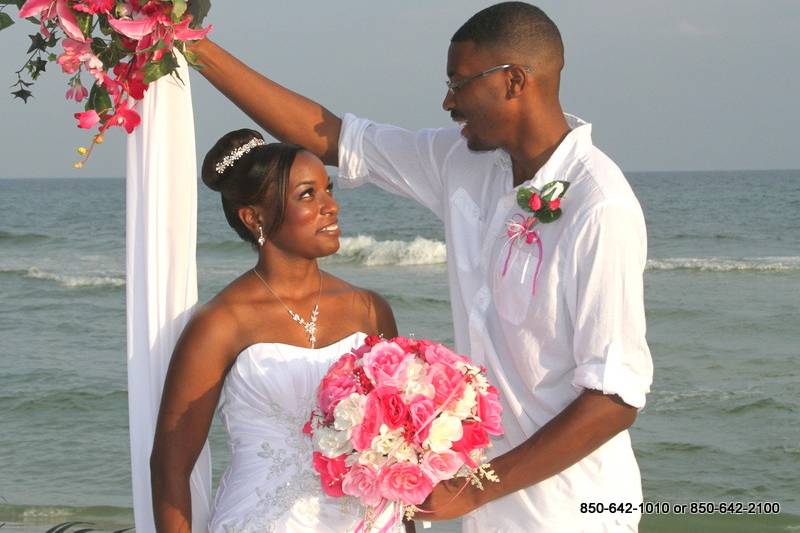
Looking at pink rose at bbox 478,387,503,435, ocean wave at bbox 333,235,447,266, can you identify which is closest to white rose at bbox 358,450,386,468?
pink rose at bbox 478,387,503,435

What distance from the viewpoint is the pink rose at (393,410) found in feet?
10.4

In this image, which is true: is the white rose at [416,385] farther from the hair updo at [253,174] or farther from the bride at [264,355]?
the hair updo at [253,174]

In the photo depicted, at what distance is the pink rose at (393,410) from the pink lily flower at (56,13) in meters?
1.49

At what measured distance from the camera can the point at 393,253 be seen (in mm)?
26938

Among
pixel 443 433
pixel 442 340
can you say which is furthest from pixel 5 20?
pixel 442 340

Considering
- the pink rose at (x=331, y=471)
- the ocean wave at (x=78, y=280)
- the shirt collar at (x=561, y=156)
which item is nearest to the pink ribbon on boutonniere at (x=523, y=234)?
the shirt collar at (x=561, y=156)

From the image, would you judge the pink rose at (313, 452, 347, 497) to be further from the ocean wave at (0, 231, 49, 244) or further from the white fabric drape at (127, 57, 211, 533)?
the ocean wave at (0, 231, 49, 244)

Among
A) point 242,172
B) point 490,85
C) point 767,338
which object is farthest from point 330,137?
point 767,338

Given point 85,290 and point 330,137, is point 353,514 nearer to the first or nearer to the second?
point 330,137

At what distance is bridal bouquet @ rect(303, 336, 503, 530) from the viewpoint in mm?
3170

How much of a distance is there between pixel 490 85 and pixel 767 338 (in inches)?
507

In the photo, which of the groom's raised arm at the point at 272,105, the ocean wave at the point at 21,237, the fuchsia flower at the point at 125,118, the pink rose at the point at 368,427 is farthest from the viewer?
the ocean wave at the point at 21,237

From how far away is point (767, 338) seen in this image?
50.2 feet

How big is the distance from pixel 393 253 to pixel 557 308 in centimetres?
2353
